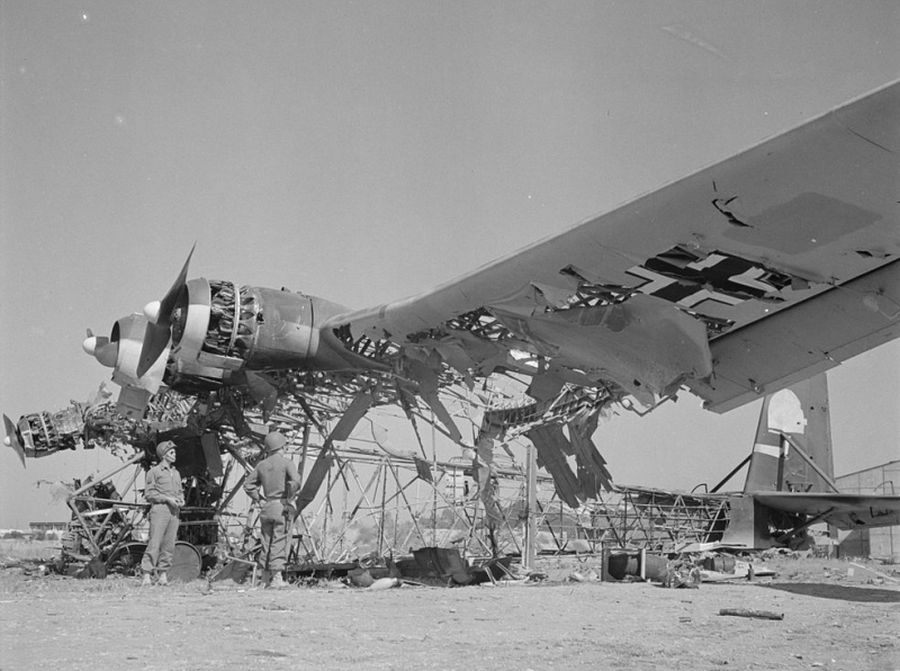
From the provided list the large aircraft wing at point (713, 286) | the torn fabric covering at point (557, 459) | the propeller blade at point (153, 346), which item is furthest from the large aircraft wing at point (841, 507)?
the propeller blade at point (153, 346)

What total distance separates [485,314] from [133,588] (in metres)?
5.22

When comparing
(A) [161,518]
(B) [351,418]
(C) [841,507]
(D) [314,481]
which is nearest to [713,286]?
(B) [351,418]

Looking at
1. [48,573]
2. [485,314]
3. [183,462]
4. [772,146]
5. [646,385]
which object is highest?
[772,146]

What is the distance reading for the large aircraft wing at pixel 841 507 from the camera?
61.4ft

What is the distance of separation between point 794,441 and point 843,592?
13.3 m

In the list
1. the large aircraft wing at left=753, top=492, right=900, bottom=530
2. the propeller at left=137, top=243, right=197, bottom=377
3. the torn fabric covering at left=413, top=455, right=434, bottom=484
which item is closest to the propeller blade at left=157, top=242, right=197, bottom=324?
the propeller at left=137, top=243, right=197, bottom=377

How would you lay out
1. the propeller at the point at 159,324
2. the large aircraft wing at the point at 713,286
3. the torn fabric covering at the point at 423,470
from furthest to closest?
the torn fabric covering at the point at 423,470, the propeller at the point at 159,324, the large aircraft wing at the point at 713,286

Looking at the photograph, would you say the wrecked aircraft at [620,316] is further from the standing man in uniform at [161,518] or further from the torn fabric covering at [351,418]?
the standing man in uniform at [161,518]

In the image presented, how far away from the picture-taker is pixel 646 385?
10781mm

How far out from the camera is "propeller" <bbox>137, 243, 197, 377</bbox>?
11555 millimetres

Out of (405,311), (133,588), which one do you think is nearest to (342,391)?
(405,311)

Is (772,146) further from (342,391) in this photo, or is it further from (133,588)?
(342,391)

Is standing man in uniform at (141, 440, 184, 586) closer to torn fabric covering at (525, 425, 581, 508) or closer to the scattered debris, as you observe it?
torn fabric covering at (525, 425, 581, 508)

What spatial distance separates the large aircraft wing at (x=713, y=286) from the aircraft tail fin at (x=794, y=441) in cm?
1186
